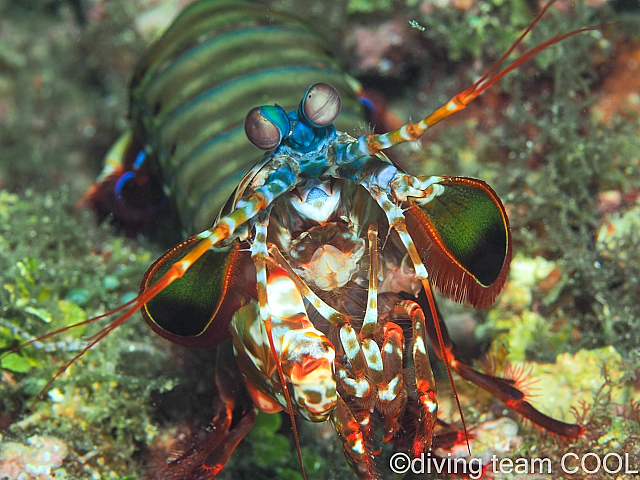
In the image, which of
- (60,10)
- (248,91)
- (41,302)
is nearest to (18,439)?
(41,302)

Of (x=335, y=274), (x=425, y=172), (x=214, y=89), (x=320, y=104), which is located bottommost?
(x=425, y=172)

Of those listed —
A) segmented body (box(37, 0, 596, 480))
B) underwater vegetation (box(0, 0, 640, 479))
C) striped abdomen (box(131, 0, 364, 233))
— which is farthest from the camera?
striped abdomen (box(131, 0, 364, 233))

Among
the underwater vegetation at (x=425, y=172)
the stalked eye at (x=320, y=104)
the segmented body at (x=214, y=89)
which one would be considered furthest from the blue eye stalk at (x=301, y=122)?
the underwater vegetation at (x=425, y=172)

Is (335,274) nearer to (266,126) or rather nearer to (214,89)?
(266,126)

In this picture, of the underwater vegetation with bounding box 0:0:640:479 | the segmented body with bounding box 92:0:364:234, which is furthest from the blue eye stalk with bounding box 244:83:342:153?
the underwater vegetation with bounding box 0:0:640:479

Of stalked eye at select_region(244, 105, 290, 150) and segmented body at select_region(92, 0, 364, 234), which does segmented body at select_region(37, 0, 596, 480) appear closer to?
stalked eye at select_region(244, 105, 290, 150)

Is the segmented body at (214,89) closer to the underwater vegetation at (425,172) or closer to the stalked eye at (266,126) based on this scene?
the underwater vegetation at (425,172)

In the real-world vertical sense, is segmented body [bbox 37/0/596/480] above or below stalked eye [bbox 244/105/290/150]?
below

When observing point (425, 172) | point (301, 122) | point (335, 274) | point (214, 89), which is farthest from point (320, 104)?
point (425, 172)
